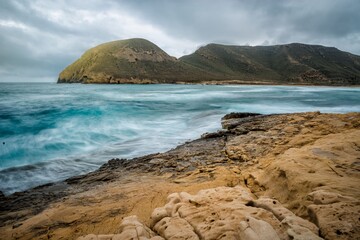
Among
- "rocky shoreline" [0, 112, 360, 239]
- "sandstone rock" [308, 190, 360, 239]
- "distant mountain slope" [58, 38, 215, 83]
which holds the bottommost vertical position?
"rocky shoreline" [0, 112, 360, 239]

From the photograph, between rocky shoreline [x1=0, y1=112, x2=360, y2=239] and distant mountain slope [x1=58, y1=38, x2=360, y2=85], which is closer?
rocky shoreline [x1=0, y1=112, x2=360, y2=239]

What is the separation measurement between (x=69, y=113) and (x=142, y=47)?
93.4 meters

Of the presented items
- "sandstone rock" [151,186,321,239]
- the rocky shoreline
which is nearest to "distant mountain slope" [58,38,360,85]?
the rocky shoreline

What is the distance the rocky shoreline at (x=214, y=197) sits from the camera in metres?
2.27

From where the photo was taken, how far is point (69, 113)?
1396cm

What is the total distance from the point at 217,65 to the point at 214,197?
Result: 114m

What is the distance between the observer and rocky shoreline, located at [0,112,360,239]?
227cm

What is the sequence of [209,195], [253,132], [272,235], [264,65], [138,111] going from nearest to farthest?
[272,235] → [209,195] → [253,132] → [138,111] → [264,65]

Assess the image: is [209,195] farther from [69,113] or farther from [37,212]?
[69,113]

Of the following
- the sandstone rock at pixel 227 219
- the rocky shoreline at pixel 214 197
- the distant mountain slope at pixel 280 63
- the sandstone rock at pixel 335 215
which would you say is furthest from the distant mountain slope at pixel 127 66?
the sandstone rock at pixel 335 215

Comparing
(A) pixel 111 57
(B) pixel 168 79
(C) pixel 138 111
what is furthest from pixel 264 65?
(C) pixel 138 111

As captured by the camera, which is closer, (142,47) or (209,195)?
(209,195)

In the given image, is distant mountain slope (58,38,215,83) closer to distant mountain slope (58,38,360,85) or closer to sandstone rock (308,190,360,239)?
distant mountain slope (58,38,360,85)

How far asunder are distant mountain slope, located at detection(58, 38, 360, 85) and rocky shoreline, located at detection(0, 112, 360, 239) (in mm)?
80288
